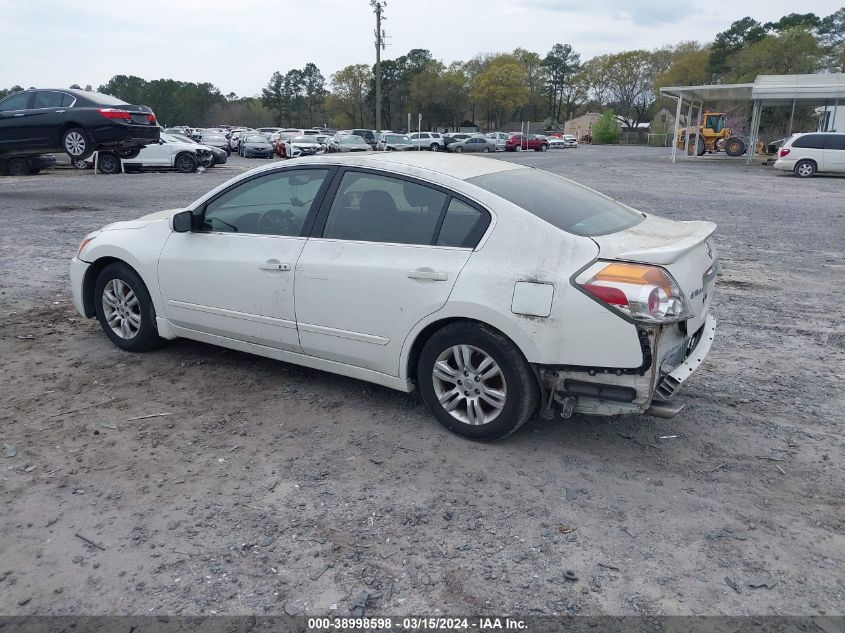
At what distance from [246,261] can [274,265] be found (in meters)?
0.26

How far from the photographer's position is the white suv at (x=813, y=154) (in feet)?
78.7

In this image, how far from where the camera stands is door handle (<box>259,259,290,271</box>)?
4.33m

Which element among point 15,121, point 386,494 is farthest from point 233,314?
point 15,121

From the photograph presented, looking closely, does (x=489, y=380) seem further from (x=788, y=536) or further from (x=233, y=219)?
(x=233, y=219)

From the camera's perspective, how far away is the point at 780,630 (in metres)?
2.47

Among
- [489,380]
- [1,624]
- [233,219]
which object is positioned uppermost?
[233,219]

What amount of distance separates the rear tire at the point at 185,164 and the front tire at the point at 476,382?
926 inches

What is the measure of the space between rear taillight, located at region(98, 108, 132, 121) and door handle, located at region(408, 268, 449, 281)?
13.6m

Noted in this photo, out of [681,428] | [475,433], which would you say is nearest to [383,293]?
[475,433]

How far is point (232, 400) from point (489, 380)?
1.82m

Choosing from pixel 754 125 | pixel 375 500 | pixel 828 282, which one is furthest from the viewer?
pixel 754 125

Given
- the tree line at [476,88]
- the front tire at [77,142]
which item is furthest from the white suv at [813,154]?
the tree line at [476,88]

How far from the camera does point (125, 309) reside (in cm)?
528

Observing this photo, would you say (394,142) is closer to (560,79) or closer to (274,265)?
(274,265)
